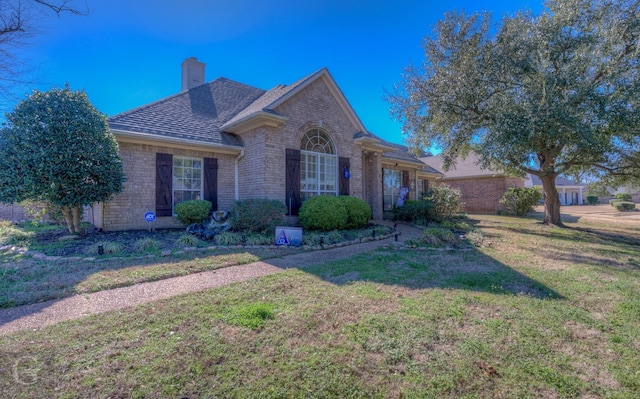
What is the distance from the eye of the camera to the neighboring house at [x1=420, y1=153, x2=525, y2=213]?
2208cm

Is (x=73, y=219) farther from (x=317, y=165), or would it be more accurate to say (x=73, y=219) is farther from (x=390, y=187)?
(x=390, y=187)

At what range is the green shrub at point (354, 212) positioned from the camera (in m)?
10.7

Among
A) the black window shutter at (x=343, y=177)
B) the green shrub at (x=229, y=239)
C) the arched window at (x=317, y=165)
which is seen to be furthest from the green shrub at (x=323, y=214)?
the green shrub at (x=229, y=239)

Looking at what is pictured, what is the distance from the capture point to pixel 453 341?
9.98 feet

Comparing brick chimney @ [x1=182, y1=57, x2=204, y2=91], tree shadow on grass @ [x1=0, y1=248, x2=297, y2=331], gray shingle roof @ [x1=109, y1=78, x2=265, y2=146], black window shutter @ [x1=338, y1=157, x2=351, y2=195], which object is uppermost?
brick chimney @ [x1=182, y1=57, x2=204, y2=91]

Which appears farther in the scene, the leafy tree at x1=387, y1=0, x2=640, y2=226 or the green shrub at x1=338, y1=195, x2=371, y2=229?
the green shrub at x1=338, y1=195, x2=371, y2=229

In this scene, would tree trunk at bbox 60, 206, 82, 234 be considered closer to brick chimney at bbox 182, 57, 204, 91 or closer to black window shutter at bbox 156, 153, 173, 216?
black window shutter at bbox 156, 153, 173, 216

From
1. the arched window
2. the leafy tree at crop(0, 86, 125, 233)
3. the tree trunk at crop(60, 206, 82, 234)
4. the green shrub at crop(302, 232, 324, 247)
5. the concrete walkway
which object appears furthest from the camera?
the arched window

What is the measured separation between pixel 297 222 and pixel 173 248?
457 centimetres

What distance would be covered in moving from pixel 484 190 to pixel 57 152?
80.7 feet

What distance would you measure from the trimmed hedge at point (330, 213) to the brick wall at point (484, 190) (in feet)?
52.2

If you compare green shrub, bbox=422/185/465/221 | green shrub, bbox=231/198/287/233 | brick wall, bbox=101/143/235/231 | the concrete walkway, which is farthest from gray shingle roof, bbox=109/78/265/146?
green shrub, bbox=422/185/465/221

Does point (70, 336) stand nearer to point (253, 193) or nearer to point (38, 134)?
point (38, 134)

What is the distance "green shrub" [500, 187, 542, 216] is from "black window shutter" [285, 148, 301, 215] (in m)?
15.9
